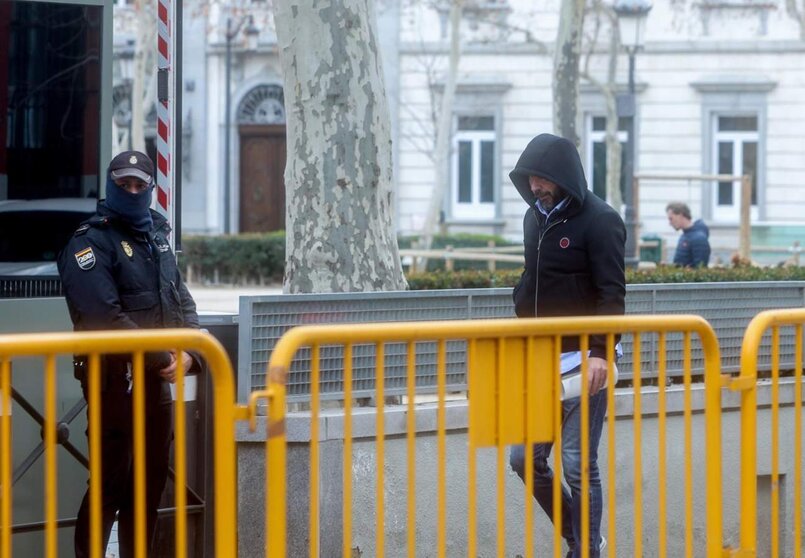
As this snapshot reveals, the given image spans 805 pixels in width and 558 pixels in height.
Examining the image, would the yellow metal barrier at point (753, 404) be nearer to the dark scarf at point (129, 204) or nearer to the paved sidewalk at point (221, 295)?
the dark scarf at point (129, 204)

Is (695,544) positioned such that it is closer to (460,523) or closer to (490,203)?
(460,523)

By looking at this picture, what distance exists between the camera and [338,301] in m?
6.52

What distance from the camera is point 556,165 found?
5.74 m

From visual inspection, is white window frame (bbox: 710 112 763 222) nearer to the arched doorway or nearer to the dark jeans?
the arched doorway

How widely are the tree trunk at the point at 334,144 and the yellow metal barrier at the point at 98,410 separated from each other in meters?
3.34

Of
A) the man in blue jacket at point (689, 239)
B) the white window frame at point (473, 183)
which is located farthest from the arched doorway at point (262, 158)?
the man in blue jacket at point (689, 239)

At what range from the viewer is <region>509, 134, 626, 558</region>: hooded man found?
18.3 feet

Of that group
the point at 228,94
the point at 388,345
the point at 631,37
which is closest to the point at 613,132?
the point at 228,94

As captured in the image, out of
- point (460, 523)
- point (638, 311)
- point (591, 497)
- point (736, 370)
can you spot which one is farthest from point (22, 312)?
point (736, 370)

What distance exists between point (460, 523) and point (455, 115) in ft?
89.7

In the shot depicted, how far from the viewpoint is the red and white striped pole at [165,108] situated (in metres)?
6.77

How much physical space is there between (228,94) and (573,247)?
90.7ft

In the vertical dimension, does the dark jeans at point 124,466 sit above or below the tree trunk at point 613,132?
below

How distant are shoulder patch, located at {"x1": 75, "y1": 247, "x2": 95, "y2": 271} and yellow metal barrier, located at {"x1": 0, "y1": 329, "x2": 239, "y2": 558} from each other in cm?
136
